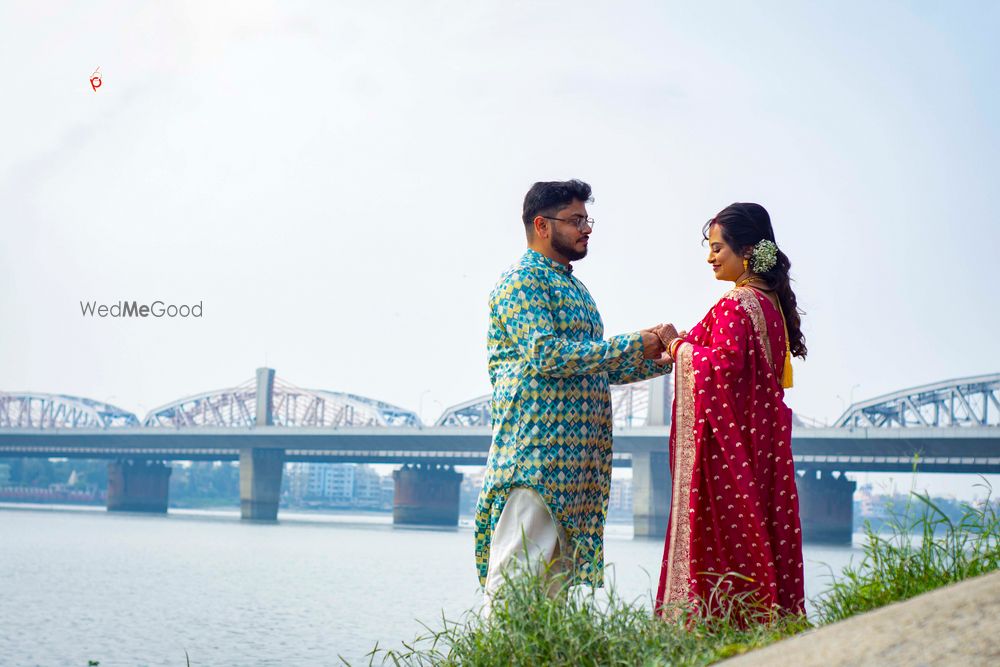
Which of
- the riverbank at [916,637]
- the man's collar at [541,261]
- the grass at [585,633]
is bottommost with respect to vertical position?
the grass at [585,633]

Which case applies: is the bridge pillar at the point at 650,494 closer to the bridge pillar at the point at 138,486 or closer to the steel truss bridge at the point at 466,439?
the steel truss bridge at the point at 466,439

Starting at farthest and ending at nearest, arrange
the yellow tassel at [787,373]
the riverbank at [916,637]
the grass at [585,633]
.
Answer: the yellow tassel at [787,373], the grass at [585,633], the riverbank at [916,637]

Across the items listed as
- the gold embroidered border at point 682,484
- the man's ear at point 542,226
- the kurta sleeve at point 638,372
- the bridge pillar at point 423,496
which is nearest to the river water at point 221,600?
the gold embroidered border at point 682,484

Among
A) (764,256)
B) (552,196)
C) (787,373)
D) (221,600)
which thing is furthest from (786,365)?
(221,600)

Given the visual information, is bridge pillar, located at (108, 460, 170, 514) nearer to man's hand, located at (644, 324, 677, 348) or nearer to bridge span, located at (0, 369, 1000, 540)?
bridge span, located at (0, 369, 1000, 540)

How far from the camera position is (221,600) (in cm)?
1608

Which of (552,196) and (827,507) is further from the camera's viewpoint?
(827,507)

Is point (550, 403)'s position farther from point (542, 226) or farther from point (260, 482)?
point (260, 482)

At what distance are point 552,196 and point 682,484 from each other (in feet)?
3.41

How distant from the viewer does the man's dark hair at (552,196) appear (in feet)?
12.7

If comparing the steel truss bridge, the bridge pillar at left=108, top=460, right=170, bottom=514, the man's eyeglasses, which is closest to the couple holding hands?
the man's eyeglasses

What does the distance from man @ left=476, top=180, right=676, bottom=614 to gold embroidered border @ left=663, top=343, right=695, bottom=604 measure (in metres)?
0.14

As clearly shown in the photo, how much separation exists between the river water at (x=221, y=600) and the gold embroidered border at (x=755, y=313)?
2.78ft

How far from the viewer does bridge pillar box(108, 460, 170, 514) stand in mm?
76312
